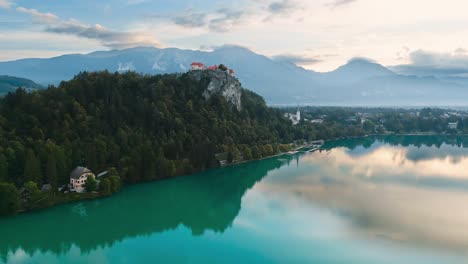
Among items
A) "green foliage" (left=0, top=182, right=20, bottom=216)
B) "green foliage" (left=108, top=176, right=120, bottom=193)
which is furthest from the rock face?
"green foliage" (left=0, top=182, right=20, bottom=216)

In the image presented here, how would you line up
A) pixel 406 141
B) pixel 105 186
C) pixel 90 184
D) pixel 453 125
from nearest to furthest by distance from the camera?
pixel 90 184, pixel 105 186, pixel 406 141, pixel 453 125

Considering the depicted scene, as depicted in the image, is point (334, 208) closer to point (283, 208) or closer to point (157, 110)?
point (283, 208)

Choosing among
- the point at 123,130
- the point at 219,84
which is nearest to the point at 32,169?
the point at 123,130

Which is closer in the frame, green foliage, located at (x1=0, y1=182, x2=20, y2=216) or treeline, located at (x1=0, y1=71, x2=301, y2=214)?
green foliage, located at (x1=0, y1=182, x2=20, y2=216)

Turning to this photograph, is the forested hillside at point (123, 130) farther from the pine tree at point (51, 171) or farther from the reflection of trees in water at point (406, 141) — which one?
the reflection of trees in water at point (406, 141)

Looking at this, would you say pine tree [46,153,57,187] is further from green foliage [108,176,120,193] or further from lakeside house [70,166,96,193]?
green foliage [108,176,120,193]

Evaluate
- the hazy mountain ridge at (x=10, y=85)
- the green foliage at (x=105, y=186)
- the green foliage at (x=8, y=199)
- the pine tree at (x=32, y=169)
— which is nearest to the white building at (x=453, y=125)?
the green foliage at (x=105, y=186)

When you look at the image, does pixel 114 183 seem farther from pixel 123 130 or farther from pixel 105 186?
pixel 123 130
